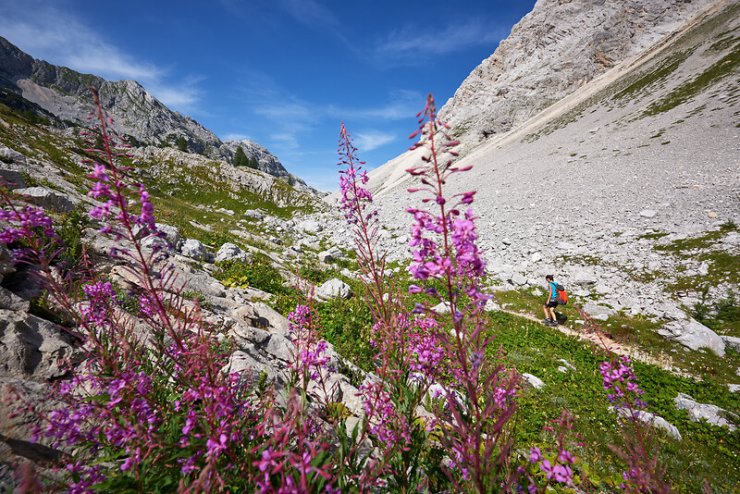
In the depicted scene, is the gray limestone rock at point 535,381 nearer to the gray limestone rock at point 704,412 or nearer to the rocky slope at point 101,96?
the gray limestone rock at point 704,412

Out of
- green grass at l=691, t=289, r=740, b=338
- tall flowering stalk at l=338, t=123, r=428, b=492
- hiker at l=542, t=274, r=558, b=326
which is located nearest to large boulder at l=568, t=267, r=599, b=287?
hiker at l=542, t=274, r=558, b=326

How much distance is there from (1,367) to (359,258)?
4.79m

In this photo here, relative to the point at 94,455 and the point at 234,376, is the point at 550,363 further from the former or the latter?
the point at 94,455

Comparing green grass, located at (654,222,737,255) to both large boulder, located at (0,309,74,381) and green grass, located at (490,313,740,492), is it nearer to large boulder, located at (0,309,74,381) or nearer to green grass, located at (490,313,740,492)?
green grass, located at (490,313,740,492)

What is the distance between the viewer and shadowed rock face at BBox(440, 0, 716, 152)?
8706 centimetres

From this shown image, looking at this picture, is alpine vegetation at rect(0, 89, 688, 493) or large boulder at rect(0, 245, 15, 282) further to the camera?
large boulder at rect(0, 245, 15, 282)

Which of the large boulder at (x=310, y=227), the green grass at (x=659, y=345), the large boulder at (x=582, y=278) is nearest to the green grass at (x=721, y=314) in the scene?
the green grass at (x=659, y=345)

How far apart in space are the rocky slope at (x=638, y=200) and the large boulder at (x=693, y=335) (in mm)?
28

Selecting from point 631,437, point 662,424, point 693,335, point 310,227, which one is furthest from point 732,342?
point 310,227

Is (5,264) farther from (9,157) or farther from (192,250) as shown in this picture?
(9,157)

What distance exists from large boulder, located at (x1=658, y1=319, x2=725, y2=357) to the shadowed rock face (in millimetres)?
92057

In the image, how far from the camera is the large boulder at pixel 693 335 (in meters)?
9.41

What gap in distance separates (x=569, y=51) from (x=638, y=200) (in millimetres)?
108830

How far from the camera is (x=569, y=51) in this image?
96.0 metres
